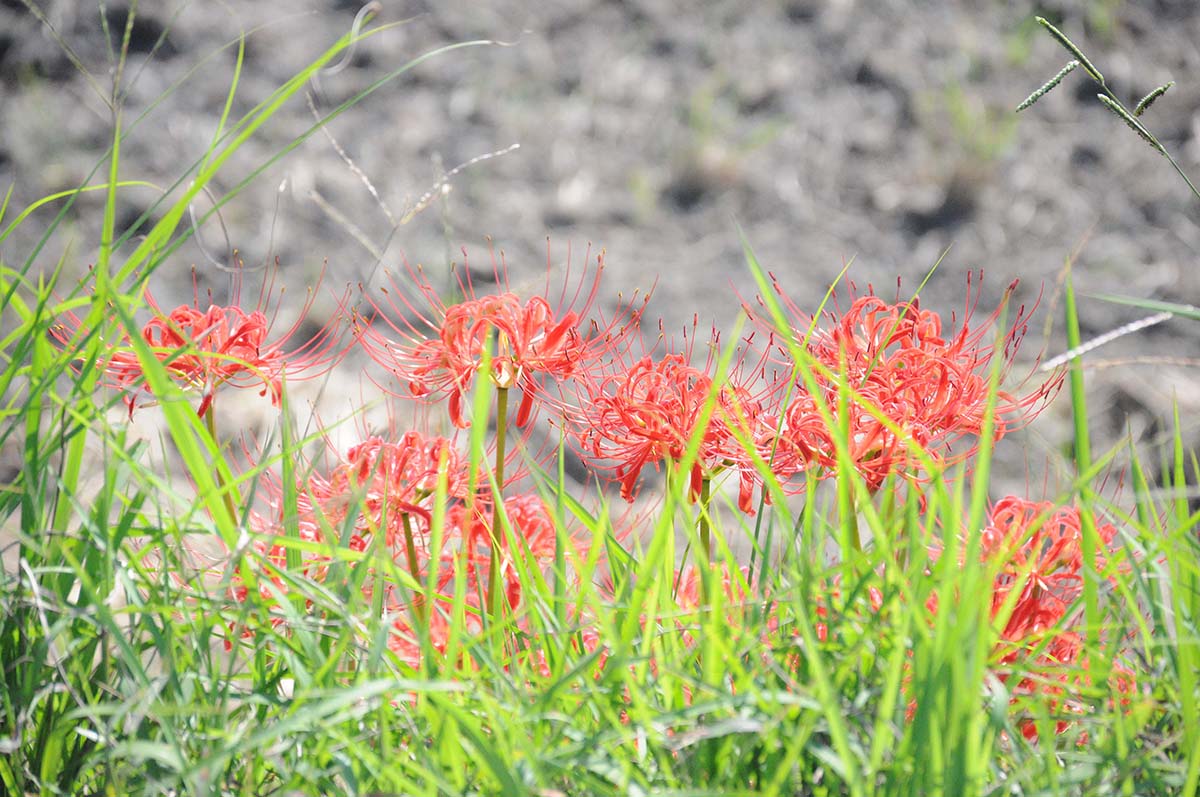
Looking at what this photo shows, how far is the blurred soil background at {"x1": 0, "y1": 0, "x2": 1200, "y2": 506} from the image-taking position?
344 cm

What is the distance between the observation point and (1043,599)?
82 cm

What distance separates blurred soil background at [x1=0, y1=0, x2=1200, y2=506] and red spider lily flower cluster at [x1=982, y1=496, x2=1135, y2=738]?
7.95 feet

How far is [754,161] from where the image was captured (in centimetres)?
379

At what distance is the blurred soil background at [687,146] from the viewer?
3.44 m

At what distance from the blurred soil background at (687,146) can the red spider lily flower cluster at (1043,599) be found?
Result: 242cm

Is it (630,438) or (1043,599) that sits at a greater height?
(630,438)

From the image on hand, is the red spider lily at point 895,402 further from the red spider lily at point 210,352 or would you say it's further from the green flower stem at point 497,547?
the red spider lily at point 210,352

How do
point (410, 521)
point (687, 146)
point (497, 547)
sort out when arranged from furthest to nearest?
point (687, 146), point (410, 521), point (497, 547)

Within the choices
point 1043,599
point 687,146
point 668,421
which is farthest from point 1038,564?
point 687,146

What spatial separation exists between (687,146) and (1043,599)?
3.05m

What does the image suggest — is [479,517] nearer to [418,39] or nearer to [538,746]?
[538,746]

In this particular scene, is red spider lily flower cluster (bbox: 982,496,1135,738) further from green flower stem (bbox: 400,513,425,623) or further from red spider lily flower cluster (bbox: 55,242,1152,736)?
green flower stem (bbox: 400,513,425,623)

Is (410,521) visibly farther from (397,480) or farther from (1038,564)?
(1038,564)

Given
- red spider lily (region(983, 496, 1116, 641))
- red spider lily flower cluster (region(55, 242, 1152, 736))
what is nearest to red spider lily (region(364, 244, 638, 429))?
red spider lily flower cluster (region(55, 242, 1152, 736))
